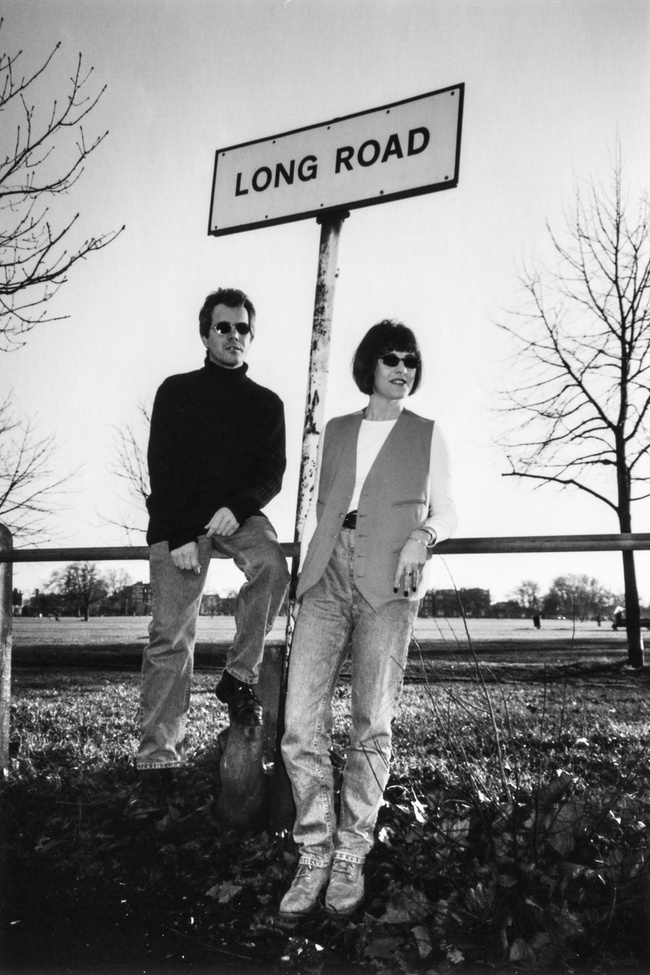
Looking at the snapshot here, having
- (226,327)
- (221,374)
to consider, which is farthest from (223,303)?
(221,374)

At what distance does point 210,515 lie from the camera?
115 inches

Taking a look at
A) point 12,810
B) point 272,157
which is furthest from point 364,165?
point 12,810

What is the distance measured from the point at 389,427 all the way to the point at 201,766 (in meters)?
1.63

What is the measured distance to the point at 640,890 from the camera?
204 cm

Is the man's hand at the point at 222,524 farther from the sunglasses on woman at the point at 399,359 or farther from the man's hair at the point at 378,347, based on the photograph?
the sunglasses on woman at the point at 399,359

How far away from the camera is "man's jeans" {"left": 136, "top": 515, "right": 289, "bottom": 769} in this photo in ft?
9.15

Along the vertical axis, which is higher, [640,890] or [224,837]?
[640,890]

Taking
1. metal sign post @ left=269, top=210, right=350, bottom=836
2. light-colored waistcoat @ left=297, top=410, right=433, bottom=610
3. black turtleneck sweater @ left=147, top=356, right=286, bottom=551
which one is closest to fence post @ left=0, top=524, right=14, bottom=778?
black turtleneck sweater @ left=147, top=356, right=286, bottom=551

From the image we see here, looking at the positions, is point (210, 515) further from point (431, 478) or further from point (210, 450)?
point (431, 478)

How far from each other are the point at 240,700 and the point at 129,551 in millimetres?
779

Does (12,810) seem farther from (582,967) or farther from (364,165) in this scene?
(364,165)

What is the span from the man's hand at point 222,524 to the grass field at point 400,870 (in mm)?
829

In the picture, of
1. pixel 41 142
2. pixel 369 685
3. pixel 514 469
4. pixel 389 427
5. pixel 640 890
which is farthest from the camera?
pixel 514 469

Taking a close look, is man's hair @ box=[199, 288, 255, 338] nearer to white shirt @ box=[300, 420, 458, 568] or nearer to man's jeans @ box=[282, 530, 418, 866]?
white shirt @ box=[300, 420, 458, 568]
